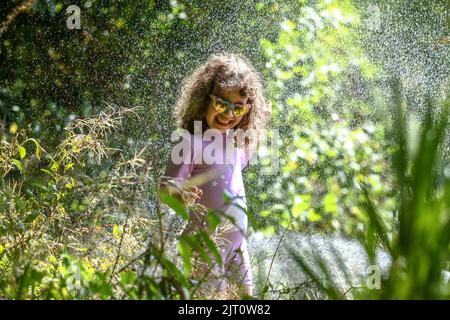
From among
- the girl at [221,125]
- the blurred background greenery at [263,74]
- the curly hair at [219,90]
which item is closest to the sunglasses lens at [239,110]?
the girl at [221,125]

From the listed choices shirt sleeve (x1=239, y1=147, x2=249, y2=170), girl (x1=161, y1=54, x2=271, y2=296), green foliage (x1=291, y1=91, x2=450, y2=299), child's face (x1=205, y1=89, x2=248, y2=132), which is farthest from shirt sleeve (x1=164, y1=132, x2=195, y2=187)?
green foliage (x1=291, y1=91, x2=450, y2=299)

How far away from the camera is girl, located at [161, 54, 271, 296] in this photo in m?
3.29

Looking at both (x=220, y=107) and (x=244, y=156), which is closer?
(x=220, y=107)

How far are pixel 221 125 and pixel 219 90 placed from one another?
0.67 ft

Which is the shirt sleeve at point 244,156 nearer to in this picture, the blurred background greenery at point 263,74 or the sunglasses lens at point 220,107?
the sunglasses lens at point 220,107

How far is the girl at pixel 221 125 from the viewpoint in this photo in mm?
3295

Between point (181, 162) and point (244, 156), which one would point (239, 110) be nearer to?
point (244, 156)

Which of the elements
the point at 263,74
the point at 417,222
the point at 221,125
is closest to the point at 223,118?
the point at 221,125

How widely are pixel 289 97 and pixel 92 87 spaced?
1.56m

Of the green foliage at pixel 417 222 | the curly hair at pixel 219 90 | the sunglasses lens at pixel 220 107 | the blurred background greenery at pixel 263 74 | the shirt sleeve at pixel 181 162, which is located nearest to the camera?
the green foliage at pixel 417 222

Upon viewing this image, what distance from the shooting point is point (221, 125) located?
353cm
